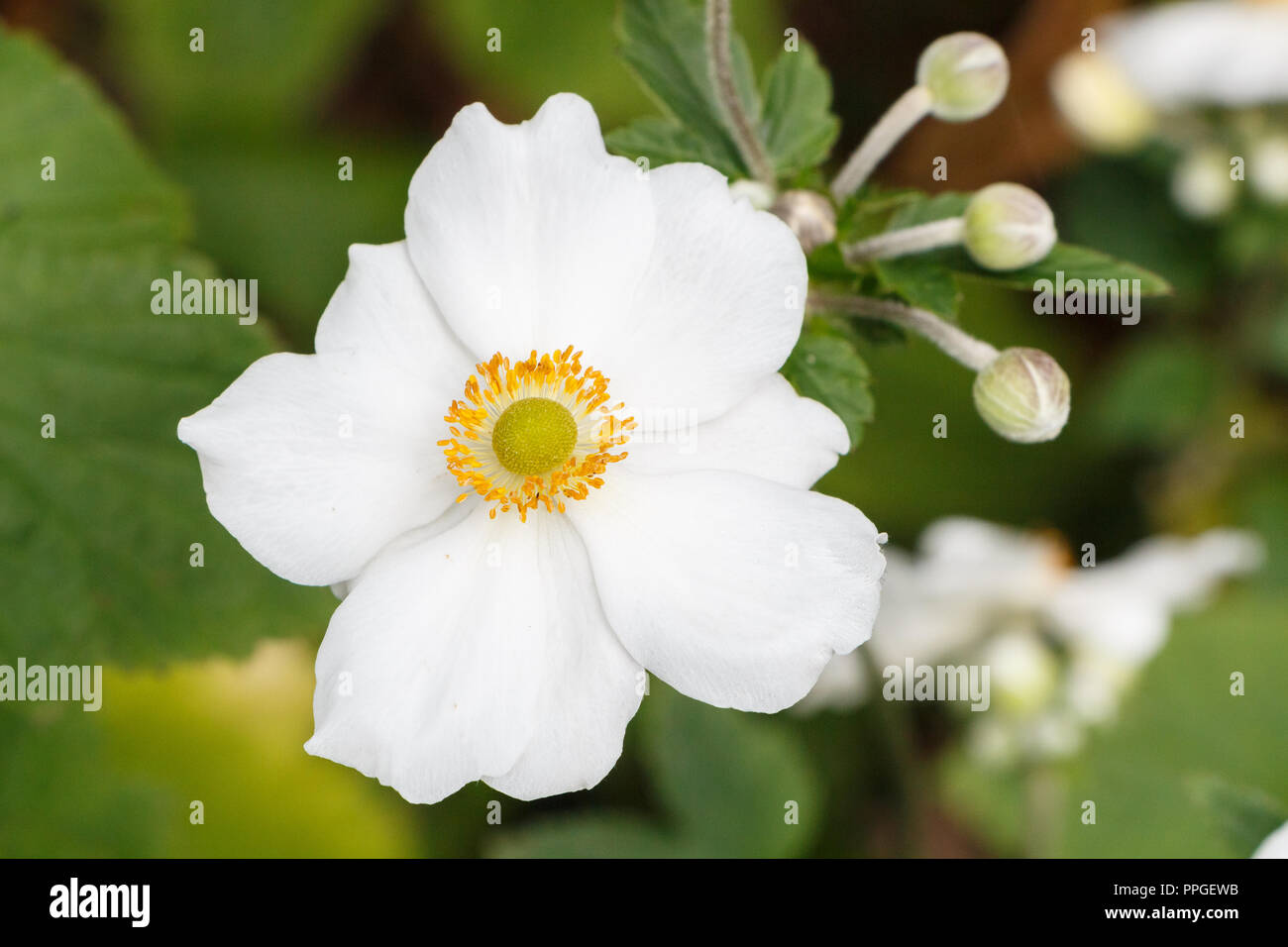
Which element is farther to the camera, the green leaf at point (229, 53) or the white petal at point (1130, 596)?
the green leaf at point (229, 53)

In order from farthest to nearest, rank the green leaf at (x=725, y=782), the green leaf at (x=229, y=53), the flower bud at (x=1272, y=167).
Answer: the green leaf at (x=229, y=53), the flower bud at (x=1272, y=167), the green leaf at (x=725, y=782)

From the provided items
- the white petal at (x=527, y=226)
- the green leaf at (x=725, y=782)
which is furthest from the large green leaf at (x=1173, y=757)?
the white petal at (x=527, y=226)

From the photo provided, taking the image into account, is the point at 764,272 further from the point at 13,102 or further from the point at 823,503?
the point at 13,102

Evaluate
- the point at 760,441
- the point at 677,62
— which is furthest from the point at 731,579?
the point at 677,62

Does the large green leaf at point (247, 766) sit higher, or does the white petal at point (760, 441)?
the white petal at point (760, 441)

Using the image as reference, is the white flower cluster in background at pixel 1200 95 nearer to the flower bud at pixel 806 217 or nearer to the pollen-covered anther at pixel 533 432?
the flower bud at pixel 806 217

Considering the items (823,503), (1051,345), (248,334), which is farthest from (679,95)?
(1051,345)

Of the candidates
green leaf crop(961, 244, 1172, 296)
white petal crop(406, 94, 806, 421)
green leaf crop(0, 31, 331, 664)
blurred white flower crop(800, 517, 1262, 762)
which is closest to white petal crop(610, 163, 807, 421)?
white petal crop(406, 94, 806, 421)
